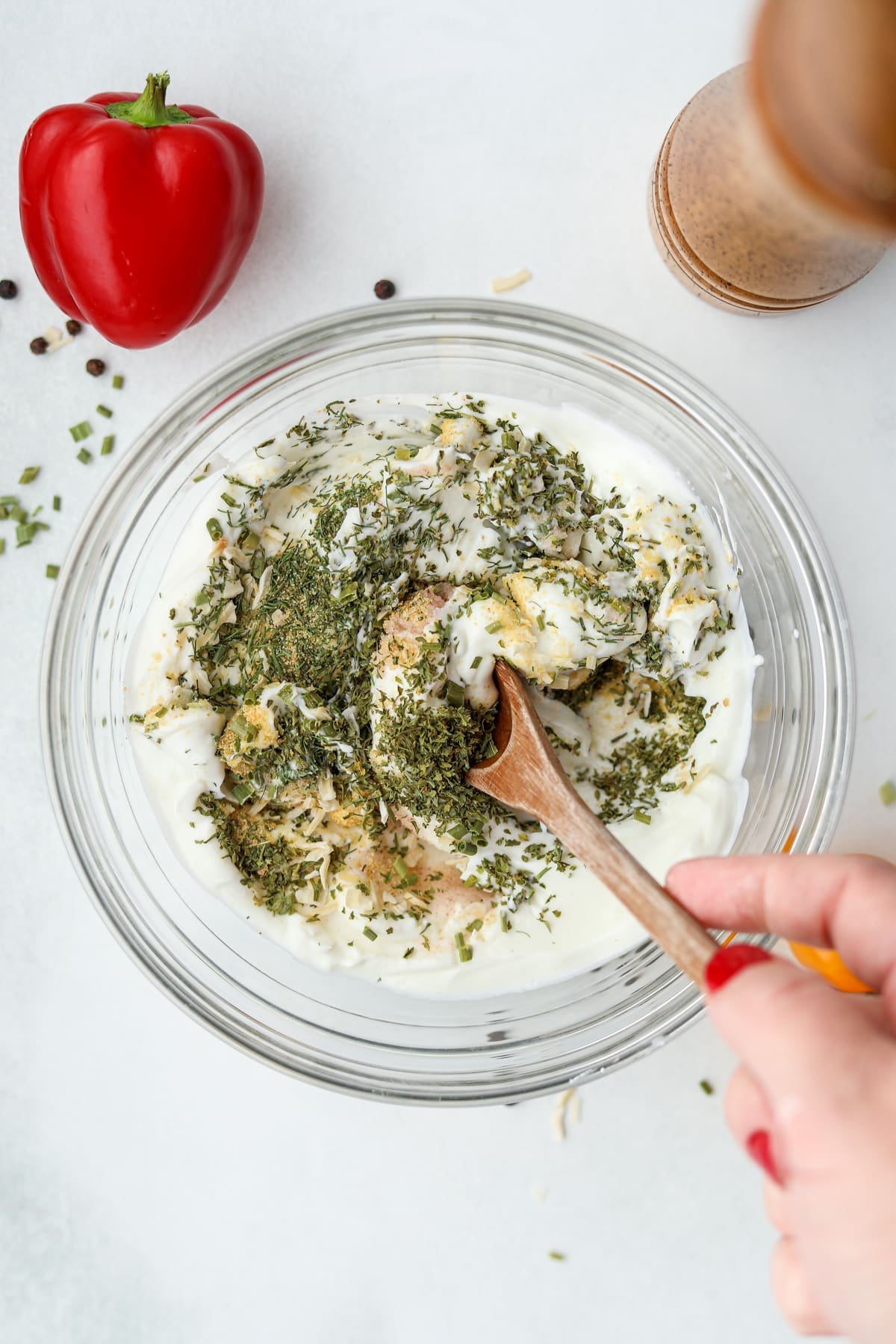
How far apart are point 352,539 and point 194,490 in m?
0.39

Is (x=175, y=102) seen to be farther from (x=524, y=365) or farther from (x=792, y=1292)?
(x=792, y=1292)

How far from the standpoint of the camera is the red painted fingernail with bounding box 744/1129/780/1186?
994mm

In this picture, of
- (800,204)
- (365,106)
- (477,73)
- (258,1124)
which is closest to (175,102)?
(365,106)

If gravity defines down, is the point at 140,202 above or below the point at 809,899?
above

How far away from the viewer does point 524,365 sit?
188 cm

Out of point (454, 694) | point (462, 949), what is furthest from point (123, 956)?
point (454, 694)

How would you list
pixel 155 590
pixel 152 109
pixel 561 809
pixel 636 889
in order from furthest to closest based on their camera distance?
pixel 155 590
pixel 152 109
pixel 561 809
pixel 636 889

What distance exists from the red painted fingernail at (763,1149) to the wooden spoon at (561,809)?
0.77ft

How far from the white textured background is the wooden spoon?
0.68 metres

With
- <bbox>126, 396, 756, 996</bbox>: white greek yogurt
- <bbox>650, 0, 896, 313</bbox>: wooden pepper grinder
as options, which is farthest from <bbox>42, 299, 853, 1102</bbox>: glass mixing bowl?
<bbox>650, 0, 896, 313</bbox>: wooden pepper grinder

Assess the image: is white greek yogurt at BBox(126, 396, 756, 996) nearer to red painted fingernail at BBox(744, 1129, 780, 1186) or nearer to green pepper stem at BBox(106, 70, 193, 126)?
green pepper stem at BBox(106, 70, 193, 126)

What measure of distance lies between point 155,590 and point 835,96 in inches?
53.9

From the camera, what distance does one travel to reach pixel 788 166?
126 cm

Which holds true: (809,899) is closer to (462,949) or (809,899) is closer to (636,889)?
(636,889)
